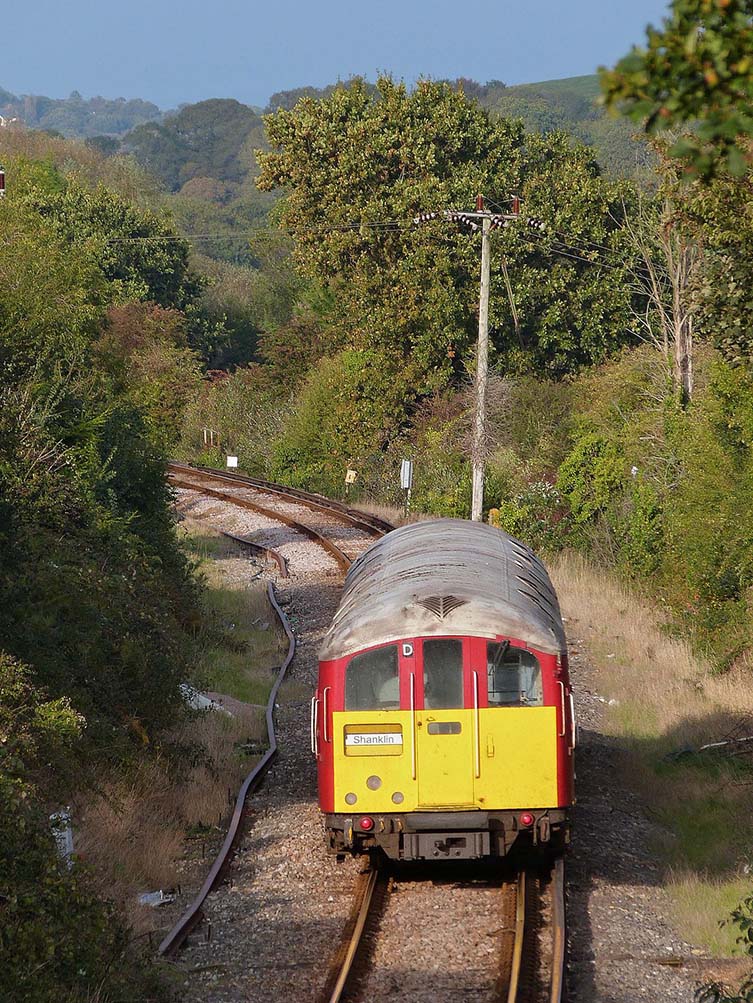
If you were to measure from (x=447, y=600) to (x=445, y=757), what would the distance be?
1.25 metres

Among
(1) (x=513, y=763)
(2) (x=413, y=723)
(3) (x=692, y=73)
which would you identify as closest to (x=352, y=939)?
(2) (x=413, y=723)

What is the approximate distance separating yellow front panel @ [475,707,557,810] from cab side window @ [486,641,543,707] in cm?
12

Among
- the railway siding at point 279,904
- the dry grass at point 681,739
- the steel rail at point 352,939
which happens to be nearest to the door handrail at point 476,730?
the steel rail at point 352,939

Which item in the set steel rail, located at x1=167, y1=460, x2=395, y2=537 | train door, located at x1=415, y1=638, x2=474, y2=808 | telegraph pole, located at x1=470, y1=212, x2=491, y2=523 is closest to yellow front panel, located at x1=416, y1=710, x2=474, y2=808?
train door, located at x1=415, y1=638, x2=474, y2=808

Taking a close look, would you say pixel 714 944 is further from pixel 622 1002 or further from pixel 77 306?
pixel 77 306

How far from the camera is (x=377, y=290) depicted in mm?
44844

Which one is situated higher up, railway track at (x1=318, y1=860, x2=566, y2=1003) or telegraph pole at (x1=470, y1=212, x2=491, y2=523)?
telegraph pole at (x1=470, y1=212, x2=491, y2=523)

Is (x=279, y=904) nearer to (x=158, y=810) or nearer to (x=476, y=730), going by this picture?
(x=476, y=730)

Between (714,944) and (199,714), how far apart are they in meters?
7.16

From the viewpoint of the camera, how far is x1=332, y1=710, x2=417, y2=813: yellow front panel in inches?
402

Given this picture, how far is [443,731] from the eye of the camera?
1022 centimetres

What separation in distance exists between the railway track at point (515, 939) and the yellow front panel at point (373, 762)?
30.7 inches

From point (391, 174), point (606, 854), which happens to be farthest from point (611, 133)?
point (606, 854)

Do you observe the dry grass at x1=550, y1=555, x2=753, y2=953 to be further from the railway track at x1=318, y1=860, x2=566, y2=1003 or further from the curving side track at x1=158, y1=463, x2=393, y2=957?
the curving side track at x1=158, y1=463, x2=393, y2=957
